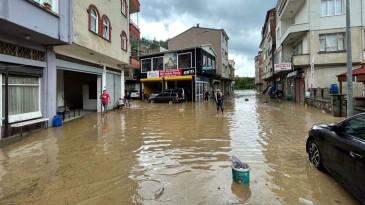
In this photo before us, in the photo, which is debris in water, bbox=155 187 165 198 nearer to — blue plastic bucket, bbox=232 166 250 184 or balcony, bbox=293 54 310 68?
blue plastic bucket, bbox=232 166 250 184

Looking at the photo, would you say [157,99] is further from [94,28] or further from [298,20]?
[298,20]

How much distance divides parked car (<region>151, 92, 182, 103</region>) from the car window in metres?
23.0

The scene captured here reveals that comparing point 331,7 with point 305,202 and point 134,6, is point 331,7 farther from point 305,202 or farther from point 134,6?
point 305,202

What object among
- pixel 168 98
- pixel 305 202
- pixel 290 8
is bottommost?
pixel 305 202

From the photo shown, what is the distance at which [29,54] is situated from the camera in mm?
10016

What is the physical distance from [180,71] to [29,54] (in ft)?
74.7

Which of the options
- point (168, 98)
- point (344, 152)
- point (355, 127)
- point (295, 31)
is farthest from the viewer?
point (168, 98)

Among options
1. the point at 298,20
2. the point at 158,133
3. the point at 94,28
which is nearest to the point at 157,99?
the point at 94,28

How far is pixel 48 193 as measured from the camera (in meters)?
4.09

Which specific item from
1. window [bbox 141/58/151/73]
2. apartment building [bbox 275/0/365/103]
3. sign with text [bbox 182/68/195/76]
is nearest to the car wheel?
apartment building [bbox 275/0/365/103]

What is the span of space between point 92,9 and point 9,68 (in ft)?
21.2

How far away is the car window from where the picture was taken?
394cm

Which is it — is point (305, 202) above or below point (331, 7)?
below

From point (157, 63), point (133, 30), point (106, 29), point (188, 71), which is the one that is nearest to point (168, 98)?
point (188, 71)
